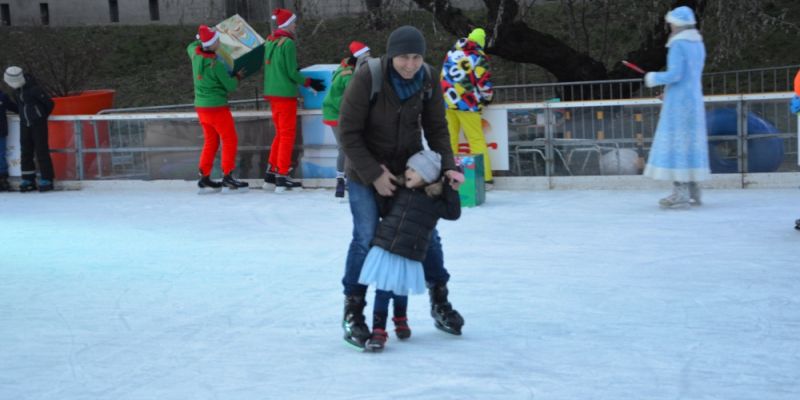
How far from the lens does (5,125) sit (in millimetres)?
13422

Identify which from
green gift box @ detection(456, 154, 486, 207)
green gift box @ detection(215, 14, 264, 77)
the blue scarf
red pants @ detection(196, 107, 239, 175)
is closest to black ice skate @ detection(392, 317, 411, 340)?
the blue scarf

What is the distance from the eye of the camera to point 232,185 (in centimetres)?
1239

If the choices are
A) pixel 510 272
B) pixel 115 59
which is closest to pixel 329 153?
pixel 510 272

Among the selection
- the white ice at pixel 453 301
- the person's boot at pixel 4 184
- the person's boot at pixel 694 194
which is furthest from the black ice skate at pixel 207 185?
the person's boot at pixel 694 194

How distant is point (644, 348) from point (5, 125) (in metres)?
9.97

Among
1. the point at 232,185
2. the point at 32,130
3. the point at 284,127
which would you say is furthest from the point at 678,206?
the point at 32,130

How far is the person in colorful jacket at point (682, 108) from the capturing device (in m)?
9.59

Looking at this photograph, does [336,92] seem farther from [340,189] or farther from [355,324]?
[355,324]

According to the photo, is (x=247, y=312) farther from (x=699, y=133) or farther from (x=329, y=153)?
(x=329, y=153)

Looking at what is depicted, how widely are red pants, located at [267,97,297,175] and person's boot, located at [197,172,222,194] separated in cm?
69

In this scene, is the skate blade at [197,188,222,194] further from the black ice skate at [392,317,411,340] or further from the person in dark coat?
the person in dark coat

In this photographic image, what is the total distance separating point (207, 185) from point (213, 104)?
89 centimetres

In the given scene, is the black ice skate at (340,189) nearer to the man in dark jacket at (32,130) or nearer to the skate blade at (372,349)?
the man in dark jacket at (32,130)

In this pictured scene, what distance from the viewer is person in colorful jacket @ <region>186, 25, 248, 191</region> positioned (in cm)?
1205
